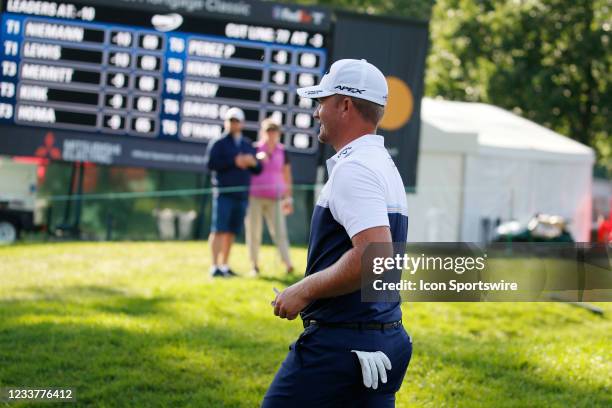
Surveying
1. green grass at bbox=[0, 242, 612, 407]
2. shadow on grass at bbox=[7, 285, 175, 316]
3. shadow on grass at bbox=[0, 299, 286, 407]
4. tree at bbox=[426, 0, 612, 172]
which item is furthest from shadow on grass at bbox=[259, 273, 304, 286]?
tree at bbox=[426, 0, 612, 172]

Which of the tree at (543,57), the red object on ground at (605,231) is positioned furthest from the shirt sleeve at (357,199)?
the tree at (543,57)

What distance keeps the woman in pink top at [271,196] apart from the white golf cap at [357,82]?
7.82m

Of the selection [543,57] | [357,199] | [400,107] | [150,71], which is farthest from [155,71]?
[543,57]

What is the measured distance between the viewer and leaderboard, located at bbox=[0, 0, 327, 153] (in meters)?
14.2

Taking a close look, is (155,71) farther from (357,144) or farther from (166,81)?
(357,144)

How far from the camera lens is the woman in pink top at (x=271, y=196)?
436 inches

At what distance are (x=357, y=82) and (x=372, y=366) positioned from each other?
962 millimetres

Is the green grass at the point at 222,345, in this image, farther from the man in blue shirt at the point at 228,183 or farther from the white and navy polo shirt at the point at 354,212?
the white and navy polo shirt at the point at 354,212

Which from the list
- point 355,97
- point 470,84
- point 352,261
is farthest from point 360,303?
point 470,84

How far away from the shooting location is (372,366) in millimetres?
3010

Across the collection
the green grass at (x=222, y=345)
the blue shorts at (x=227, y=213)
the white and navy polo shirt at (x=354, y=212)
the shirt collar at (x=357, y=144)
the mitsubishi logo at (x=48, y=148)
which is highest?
the shirt collar at (x=357, y=144)

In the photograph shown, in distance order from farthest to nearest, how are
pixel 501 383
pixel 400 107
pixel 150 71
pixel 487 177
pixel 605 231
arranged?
pixel 487 177, pixel 605 231, pixel 400 107, pixel 150 71, pixel 501 383

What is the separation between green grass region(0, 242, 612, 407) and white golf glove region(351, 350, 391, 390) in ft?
8.42

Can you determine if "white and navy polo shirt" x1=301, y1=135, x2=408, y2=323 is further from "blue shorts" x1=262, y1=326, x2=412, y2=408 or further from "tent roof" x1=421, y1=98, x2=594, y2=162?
"tent roof" x1=421, y1=98, x2=594, y2=162
